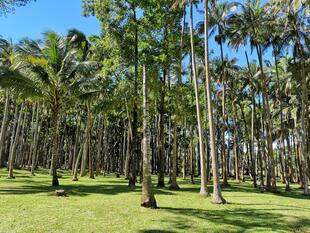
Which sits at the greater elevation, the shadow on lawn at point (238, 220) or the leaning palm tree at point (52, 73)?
the leaning palm tree at point (52, 73)

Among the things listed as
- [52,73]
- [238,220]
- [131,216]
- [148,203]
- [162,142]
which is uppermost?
[52,73]

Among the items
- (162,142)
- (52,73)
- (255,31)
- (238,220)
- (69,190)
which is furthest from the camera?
(255,31)

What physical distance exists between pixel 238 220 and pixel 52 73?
14307 mm

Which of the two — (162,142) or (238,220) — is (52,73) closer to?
(162,142)

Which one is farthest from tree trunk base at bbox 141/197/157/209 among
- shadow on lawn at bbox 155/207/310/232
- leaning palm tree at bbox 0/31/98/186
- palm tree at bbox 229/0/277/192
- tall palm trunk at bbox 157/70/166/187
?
palm tree at bbox 229/0/277/192

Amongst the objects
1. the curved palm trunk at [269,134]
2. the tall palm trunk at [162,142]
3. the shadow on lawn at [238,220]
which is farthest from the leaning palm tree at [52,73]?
the curved palm trunk at [269,134]

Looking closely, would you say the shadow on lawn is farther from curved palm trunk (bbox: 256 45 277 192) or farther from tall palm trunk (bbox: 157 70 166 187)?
curved palm trunk (bbox: 256 45 277 192)

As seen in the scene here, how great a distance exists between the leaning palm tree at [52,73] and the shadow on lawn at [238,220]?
10675 millimetres

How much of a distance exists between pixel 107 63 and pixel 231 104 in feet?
75.9

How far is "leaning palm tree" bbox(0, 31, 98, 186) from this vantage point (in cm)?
1850

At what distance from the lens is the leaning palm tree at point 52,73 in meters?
18.5

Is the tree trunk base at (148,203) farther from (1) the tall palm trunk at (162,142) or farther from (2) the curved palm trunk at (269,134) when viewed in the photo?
(2) the curved palm trunk at (269,134)

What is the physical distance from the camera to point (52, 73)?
63.9 feet

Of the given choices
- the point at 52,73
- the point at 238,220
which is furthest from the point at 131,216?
the point at 52,73
